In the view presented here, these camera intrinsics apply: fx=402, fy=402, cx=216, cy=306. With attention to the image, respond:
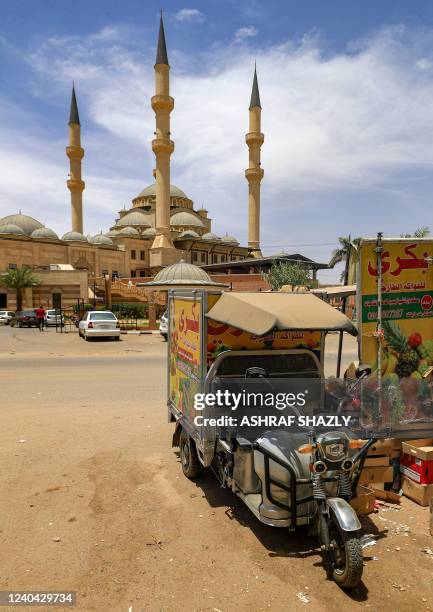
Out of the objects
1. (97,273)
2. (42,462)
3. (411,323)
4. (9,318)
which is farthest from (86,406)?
(97,273)

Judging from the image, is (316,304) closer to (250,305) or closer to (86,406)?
(250,305)

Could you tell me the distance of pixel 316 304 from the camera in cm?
444

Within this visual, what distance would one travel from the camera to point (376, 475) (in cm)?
495

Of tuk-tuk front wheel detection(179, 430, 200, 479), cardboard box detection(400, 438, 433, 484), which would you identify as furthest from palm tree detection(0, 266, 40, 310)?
cardboard box detection(400, 438, 433, 484)

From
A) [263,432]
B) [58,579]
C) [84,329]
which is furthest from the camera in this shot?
[84,329]

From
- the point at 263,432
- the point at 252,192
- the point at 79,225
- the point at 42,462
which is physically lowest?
the point at 42,462

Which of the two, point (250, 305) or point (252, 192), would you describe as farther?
point (252, 192)

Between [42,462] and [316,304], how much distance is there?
462 centimetres

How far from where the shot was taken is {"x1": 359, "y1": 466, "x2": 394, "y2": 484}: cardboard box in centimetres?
493

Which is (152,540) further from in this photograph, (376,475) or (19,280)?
(19,280)

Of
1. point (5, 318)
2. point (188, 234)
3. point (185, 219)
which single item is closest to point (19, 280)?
point (5, 318)

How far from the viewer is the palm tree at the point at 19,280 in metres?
42.2

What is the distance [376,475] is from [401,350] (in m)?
1.75

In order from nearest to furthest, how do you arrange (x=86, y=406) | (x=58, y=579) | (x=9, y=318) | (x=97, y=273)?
(x=58, y=579) → (x=86, y=406) → (x=9, y=318) → (x=97, y=273)
